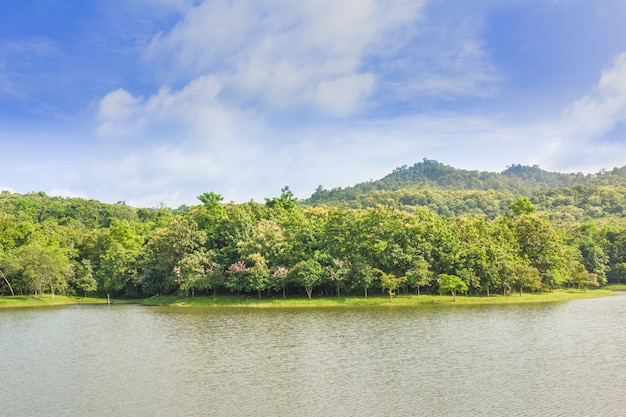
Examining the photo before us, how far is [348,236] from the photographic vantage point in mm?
67500

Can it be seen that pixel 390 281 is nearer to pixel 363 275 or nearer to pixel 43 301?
pixel 363 275

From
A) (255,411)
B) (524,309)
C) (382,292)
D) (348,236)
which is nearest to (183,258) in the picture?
(348,236)

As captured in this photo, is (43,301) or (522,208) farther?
(522,208)

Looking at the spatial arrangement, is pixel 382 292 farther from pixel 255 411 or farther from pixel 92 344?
pixel 255 411

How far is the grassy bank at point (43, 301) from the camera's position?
6931 centimetres

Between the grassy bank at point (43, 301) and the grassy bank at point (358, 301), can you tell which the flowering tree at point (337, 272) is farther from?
the grassy bank at point (43, 301)

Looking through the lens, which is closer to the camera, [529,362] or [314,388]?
[314,388]

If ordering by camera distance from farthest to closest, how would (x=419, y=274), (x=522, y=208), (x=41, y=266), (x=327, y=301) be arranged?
(x=522, y=208)
(x=41, y=266)
(x=327, y=301)
(x=419, y=274)

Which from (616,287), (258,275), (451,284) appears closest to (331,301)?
(258,275)

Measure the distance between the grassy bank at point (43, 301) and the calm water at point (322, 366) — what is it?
2362cm

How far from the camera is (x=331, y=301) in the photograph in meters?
63.6

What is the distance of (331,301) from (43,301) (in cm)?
4397

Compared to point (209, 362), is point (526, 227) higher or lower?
higher

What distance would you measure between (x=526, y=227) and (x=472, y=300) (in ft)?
60.8
